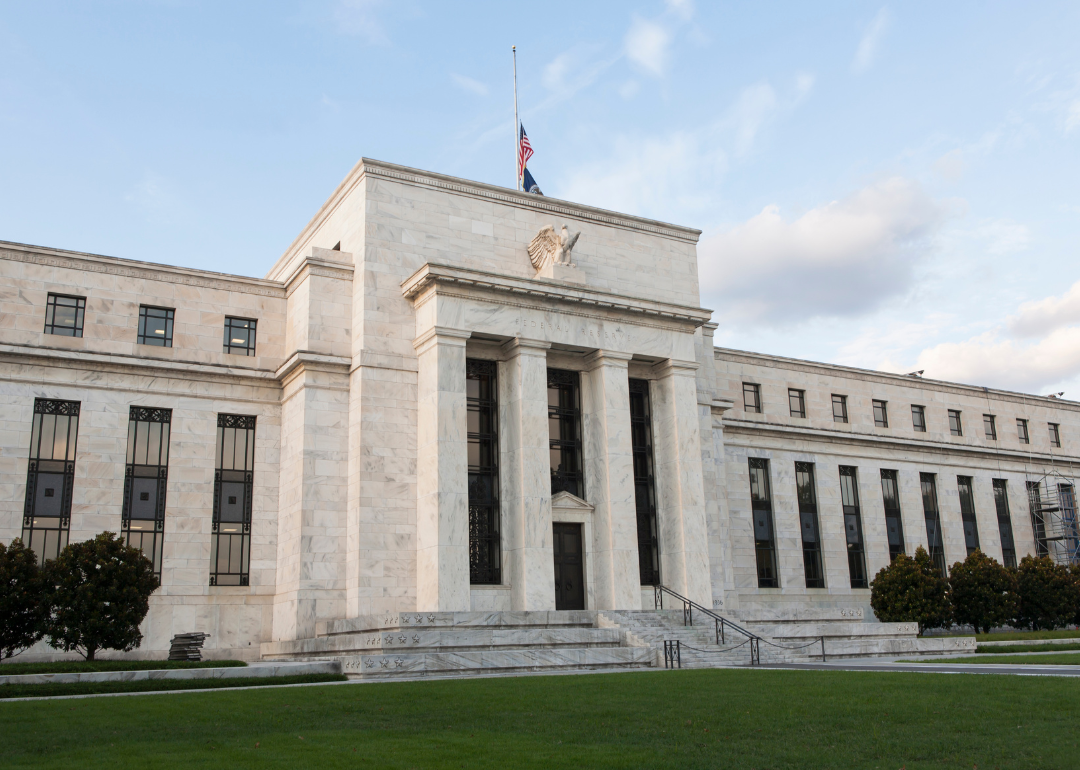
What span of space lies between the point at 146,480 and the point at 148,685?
1530 centimetres

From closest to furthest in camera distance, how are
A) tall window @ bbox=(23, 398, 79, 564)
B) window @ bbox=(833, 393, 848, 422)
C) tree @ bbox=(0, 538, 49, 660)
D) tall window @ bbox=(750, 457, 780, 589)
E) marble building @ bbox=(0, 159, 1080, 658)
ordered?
tree @ bbox=(0, 538, 49, 660)
tall window @ bbox=(23, 398, 79, 564)
marble building @ bbox=(0, 159, 1080, 658)
tall window @ bbox=(750, 457, 780, 589)
window @ bbox=(833, 393, 848, 422)

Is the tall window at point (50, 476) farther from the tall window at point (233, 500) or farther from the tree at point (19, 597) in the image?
the tree at point (19, 597)

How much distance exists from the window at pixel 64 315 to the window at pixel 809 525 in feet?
118

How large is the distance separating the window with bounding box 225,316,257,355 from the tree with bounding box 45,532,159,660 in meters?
12.2

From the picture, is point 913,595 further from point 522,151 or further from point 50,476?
point 50,476

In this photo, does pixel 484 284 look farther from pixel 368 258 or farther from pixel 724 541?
pixel 724 541

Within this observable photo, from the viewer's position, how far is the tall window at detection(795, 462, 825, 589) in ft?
167

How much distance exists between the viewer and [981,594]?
145ft

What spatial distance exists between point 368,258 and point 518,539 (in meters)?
12.6

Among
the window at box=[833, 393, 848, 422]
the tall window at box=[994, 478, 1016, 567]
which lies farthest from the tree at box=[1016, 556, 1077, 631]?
the window at box=[833, 393, 848, 422]

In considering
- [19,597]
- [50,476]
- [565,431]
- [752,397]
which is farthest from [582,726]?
[752,397]

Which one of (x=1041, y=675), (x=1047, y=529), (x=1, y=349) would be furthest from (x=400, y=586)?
(x=1047, y=529)

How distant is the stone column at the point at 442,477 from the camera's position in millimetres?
34219

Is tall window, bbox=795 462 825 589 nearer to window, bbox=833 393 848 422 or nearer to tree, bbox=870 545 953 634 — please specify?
window, bbox=833 393 848 422
